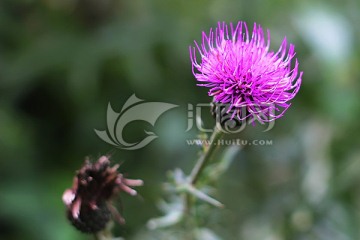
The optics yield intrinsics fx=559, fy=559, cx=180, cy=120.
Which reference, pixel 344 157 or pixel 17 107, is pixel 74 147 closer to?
pixel 17 107

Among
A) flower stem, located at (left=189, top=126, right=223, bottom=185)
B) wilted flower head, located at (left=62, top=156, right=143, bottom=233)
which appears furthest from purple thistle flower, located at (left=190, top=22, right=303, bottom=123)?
wilted flower head, located at (left=62, top=156, right=143, bottom=233)

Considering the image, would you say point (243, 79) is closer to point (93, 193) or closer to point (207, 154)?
point (207, 154)

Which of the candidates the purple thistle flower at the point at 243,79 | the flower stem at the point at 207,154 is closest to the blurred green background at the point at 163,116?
the flower stem at the point at 207,154

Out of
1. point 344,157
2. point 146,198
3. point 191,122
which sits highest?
point 191,122

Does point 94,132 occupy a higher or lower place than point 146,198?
higher

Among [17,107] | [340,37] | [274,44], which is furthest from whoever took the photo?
[17,107]

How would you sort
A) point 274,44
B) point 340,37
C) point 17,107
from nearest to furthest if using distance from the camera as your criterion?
point 340,37
point 274,44
point 17,107

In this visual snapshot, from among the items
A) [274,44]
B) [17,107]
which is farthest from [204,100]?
[17,107]
